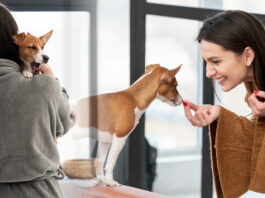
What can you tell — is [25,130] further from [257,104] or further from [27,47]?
[257,104]

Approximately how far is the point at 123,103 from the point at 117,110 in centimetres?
3

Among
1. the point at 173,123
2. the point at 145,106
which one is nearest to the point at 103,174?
the point at 145,106

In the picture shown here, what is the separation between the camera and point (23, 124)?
3.49 ft

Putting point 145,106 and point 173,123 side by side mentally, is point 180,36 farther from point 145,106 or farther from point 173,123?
point 145,106

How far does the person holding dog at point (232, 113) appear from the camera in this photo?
126 cm

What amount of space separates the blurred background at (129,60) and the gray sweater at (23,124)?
1.43ft

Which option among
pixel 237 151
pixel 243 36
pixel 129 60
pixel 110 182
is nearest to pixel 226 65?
pixel 243 36

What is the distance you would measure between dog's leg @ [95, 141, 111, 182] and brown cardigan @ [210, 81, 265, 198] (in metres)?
0.42

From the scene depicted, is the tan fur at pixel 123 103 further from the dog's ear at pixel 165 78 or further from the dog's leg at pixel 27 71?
the dog's leg at pixel 27 71

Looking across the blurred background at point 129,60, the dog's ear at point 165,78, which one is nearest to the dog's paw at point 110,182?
the blurred background at point 129,60

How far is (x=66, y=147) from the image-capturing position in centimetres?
155

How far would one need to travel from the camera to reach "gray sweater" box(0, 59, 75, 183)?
106cm

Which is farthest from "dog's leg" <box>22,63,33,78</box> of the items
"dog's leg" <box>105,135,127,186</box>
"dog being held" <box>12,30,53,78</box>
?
"dog's leg" <box>105,135,127,186</box>

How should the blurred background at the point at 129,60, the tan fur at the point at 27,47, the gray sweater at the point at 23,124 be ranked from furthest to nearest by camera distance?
1. the blurred background at the point at 129,60
2. the tan fur at the point at 27,47
3. the gray sweater at the point at 23,124
